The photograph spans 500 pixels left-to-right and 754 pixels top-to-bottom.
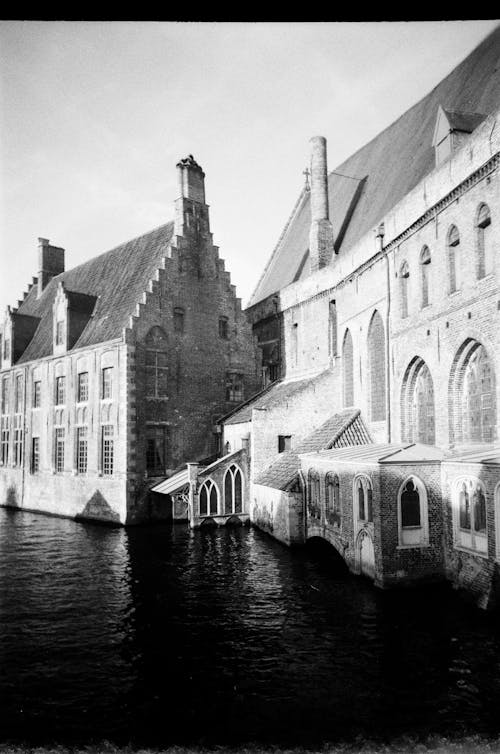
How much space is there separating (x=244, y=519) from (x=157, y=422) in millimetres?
5875

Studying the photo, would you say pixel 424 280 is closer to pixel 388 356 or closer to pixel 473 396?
pixel 388 356

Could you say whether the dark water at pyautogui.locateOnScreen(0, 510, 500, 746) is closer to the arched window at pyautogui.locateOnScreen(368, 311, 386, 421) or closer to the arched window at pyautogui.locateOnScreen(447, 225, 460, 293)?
the arched window at pyautogui.locateOnScreen(368, 311, 386, 421)

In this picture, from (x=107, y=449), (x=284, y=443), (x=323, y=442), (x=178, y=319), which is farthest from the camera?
(x=178, y=319)

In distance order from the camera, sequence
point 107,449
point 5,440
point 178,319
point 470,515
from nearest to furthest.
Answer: point 470,515, point 107,449, point 178,319, point 5,440

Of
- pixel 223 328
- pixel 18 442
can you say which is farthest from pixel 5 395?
pixel 223 328

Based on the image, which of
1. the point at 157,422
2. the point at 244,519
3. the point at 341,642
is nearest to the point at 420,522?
the point at 341,642

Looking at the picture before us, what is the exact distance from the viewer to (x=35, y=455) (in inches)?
1224

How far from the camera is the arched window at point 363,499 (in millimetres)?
13422

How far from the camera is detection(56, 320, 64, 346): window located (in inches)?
1155

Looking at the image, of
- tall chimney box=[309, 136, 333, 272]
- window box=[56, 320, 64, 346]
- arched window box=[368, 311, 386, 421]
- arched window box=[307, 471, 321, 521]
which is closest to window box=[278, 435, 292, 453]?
arched window box=[368, 311, 386, 421]

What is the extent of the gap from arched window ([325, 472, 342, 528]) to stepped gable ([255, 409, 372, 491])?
252 cm

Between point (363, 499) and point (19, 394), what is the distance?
2505 cm

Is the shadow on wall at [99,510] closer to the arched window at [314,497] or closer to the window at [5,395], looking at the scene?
the arched window at [314,497]

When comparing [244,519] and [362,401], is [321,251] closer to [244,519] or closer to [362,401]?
[362,401]
